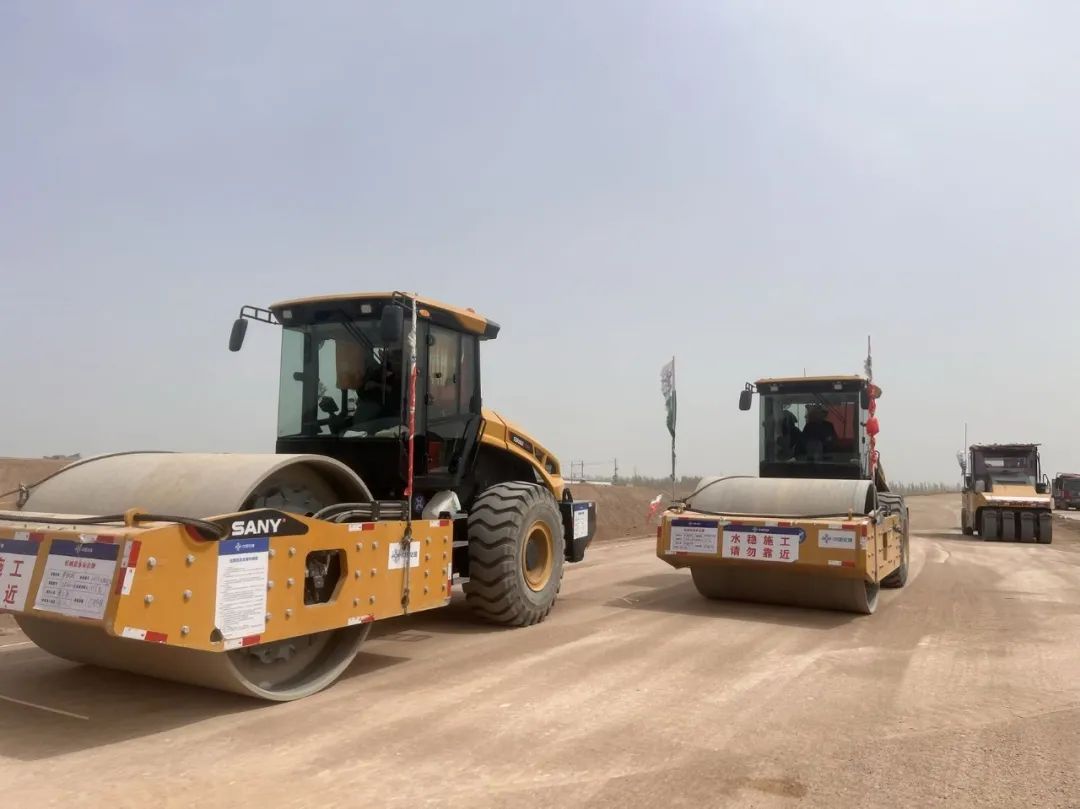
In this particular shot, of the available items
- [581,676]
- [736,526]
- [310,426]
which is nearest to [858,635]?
[736,526]

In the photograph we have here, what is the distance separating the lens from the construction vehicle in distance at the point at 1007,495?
2147cm

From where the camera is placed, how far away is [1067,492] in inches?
1788

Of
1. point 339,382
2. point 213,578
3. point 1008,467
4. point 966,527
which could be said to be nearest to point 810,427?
point 339,382

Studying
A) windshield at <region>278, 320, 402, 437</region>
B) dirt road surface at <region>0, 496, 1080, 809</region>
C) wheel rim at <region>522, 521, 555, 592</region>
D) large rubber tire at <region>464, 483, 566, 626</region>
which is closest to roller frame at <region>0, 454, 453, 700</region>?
dirt road surface at <region>0, 496, 1080, 809</region>

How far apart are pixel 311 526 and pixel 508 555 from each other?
2376 millimetres

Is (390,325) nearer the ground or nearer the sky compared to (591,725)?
nearer the sky

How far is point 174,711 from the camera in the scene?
4.75m

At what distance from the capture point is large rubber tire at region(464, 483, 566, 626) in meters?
7.04

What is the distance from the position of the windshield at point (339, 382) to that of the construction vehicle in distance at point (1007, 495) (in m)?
20.1

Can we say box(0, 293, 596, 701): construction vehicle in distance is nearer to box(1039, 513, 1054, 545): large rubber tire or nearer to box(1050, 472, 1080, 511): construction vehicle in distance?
box(1039, 513, 1054, 545): large rubber tire

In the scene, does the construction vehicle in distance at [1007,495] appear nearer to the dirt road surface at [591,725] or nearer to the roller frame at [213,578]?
the dirt road surface at [591,725]

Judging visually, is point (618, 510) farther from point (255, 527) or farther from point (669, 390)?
point (255, 527)

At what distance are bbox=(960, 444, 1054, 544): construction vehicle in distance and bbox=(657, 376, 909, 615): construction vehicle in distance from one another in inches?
515

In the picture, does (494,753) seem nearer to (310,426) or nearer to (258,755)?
(258,755)
